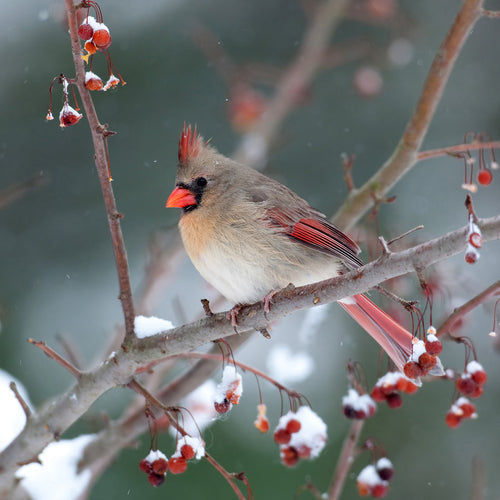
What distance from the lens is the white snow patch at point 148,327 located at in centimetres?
203

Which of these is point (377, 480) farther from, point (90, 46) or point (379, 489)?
point (90, 46)

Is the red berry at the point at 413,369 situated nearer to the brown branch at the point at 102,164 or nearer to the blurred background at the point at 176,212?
the brown branch at the point at 102,164

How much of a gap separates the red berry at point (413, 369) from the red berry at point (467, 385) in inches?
14.5

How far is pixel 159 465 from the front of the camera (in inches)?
75.0

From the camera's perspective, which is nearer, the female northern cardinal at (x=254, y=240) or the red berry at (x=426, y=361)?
the red berry at (x=426, y=361)

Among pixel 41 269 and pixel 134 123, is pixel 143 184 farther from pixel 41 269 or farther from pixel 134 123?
pixel 41 269

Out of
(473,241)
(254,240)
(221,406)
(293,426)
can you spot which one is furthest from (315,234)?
(473,241)

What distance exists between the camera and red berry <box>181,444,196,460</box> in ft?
6.09

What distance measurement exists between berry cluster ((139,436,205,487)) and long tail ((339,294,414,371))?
709 mm

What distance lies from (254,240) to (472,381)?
0.87 meters

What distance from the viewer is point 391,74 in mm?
5652

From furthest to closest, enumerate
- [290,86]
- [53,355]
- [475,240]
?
[290,86] < [53,355] < [475,240]

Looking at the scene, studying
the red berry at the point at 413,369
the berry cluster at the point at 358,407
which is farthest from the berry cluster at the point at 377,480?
the red berry at the point at 413,369

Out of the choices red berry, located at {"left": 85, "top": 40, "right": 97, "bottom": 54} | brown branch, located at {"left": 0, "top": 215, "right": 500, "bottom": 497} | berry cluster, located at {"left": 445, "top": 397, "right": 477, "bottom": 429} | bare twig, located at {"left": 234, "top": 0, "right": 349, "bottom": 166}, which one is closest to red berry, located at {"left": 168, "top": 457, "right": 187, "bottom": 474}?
brown branch, located at {"left": 0, "top": 215, "right": 500, "bottom": 497}
